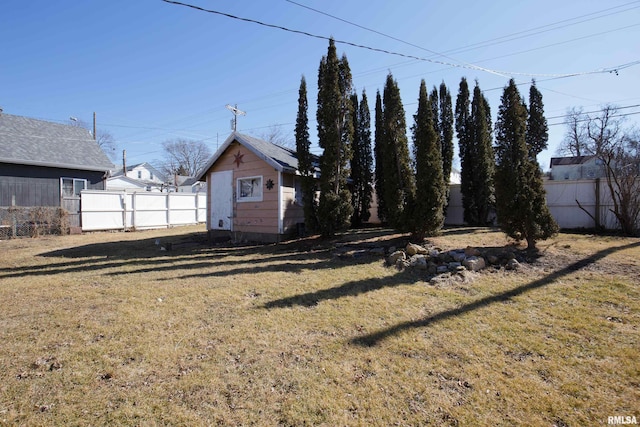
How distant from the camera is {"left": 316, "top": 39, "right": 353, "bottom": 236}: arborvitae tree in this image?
9.52 metres

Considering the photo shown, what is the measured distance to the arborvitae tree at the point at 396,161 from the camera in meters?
8.95

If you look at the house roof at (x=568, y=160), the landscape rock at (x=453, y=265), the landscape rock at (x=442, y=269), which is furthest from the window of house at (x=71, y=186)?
the house roof at (x=568, y=160)

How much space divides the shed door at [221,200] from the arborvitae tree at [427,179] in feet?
23.1

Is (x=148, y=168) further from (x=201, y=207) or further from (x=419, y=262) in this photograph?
(x=419, y=262)

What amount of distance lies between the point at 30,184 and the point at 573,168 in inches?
1712

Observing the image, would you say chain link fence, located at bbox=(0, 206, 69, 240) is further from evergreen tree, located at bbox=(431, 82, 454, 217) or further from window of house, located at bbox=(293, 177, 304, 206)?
evergreen tree, located at bbox=(431, 82, 454, 217)

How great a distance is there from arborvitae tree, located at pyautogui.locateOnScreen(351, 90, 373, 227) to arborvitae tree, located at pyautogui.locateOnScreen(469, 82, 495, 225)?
14.3ft

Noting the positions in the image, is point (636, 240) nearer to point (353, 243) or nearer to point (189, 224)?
point (353, 243)

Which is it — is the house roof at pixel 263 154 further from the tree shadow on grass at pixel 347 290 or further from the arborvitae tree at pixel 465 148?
the arborvitae tree at pixel 465 148

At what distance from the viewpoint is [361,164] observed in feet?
47.6

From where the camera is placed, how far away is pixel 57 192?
16.0 meters

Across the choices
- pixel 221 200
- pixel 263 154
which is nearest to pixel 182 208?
pixel 221 200

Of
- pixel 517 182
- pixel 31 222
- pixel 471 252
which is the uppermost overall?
pixel 517 182

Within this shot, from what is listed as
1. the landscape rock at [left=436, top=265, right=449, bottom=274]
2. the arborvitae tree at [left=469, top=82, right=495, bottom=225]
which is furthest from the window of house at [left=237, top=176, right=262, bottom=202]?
the arborvitae tree at [left=469, top=82, right=495, bottom=225]
